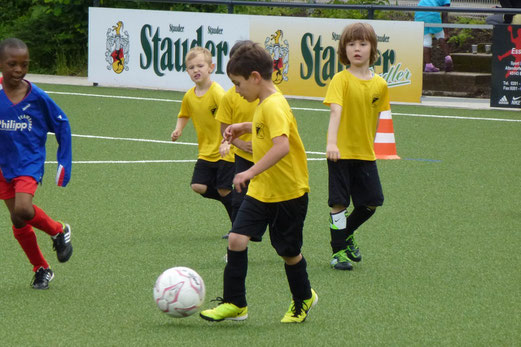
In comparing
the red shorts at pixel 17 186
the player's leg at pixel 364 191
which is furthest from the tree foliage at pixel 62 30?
the red shorts at pixel 17 186

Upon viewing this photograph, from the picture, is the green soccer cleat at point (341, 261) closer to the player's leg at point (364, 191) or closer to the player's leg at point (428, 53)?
the player's leg at point (364, 191)

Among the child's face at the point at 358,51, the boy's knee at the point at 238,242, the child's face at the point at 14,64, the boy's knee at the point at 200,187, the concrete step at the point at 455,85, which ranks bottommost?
the boy's knee at the point at 200,187

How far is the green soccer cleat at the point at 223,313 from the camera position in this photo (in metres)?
5.46

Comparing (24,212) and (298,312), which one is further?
(24,212)

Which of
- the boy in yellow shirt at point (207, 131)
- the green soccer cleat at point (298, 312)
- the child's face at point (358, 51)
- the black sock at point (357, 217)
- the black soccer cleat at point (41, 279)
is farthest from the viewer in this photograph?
the boy in yellow shirt at point (207, 131)

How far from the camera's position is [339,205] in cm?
690

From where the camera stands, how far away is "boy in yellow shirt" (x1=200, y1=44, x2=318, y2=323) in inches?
212

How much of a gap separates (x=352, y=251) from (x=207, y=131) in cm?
161

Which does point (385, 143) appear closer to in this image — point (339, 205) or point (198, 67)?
point (198, 67)

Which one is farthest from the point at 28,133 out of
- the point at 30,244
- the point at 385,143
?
the point at 385,143

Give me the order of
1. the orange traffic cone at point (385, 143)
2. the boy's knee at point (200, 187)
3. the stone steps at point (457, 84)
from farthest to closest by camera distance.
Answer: the stone steps at point (457, 84) → the orange traffic cone at point (385, 143) → the boy's knee at point (200, 187)

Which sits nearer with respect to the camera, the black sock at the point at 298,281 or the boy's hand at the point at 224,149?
the black sock at the point at 298,281

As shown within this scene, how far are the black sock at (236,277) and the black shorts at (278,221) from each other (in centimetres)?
13

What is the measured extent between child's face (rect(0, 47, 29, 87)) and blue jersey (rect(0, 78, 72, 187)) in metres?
0.12
